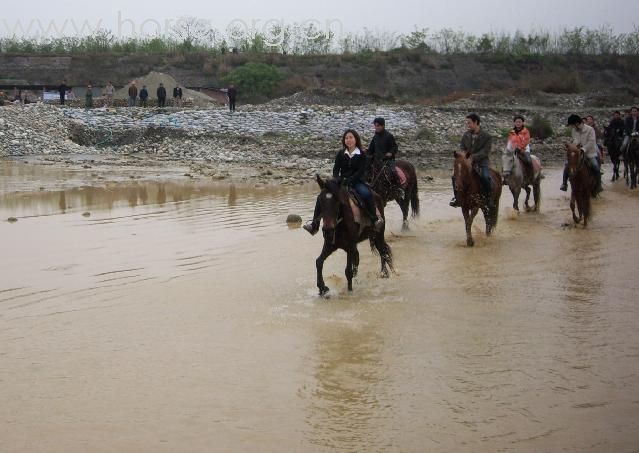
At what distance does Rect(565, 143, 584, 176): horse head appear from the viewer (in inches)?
555

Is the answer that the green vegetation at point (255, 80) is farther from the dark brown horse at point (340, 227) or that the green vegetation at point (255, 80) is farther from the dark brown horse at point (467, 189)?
the dark brown horse at point (340, 227)

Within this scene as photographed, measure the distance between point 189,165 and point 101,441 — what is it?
22.4 metres

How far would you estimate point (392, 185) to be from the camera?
1377cm

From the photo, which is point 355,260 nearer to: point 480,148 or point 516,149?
point 480,148

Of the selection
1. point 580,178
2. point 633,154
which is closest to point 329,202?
point 580,178

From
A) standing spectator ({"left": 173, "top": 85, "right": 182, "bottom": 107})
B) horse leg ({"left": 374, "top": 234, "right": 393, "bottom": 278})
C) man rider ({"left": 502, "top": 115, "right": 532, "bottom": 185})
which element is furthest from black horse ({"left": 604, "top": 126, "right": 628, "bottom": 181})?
standing spectator ({"left": 173, "top": 85, "right": 182, "bottom": 107})

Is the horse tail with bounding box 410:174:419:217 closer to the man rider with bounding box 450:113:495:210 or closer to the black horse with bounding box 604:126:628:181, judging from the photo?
the man rider with bounding box 450:113:495:210

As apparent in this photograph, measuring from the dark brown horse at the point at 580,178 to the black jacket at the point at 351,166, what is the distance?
5.85 meters

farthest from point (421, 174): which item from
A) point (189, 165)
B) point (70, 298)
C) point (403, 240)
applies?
point (70, 298)

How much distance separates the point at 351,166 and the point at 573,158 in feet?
19.7

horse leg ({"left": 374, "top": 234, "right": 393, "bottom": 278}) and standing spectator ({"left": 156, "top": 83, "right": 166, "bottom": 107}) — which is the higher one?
standing spectator ({"left": 156, "top": 83, "right": 166, "bottom": 107})

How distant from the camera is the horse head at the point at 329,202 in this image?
29.2 feet

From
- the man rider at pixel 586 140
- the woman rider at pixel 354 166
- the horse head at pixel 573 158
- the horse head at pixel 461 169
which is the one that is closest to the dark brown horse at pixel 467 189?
the horse head at pixel 461 169

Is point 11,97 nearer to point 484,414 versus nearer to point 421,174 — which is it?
point 421,174
